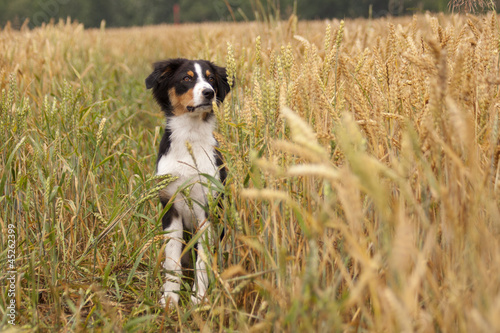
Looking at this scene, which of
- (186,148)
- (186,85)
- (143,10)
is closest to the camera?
Result: (186,148)

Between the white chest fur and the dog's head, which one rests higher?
the dog's head

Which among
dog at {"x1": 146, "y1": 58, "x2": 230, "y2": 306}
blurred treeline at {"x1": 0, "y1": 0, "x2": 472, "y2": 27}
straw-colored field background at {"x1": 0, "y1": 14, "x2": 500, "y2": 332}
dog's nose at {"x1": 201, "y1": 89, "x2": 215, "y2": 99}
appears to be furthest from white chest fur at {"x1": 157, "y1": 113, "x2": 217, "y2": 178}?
blurred treeline at {"x1": 0, "y1": 0, "x2": 472, "y2": 27}

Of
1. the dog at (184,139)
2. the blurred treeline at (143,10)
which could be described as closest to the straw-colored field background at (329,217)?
the dog at (184,139)

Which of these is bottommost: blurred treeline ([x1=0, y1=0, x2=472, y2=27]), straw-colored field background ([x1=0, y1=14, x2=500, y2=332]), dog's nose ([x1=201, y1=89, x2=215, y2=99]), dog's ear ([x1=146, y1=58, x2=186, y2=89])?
straw-colored field background ([x1=0, y1=14, x2=500, y2=332])

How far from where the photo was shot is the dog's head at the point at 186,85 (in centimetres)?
326

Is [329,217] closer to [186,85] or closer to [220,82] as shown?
[186,85]

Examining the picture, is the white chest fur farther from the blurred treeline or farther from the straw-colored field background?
the blurred treeline

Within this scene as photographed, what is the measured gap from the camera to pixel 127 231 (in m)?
2.90

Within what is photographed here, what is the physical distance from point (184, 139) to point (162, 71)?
0.73m

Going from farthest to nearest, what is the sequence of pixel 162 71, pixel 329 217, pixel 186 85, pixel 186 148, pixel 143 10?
pixel 143 10 → pixel 162 71 → pixel 186 85 → pixel 186 148 → pixel 329 217

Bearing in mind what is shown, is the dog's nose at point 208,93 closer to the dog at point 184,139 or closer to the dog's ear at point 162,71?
the dog at point 184,139

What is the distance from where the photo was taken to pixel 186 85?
3434mm

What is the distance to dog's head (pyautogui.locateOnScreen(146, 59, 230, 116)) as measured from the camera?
3.26 m

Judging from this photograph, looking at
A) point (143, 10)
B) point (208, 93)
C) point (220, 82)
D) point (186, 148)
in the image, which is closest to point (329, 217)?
point (186, 148)
